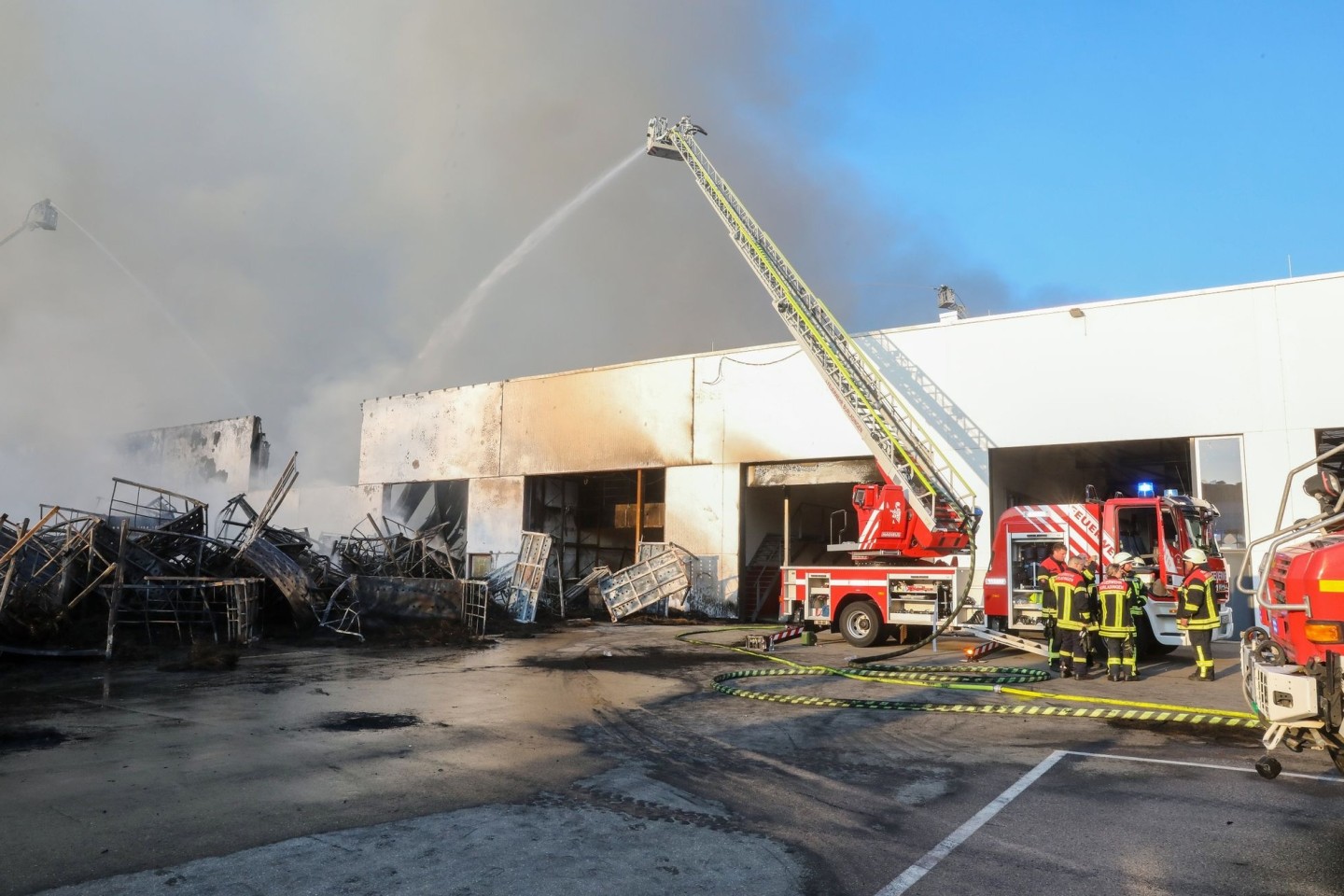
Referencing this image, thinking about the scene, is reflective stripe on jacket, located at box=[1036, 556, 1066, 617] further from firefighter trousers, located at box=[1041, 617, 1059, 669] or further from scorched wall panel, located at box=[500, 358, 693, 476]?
scorched wall panel, located at box=[500, 358, 693, 476]

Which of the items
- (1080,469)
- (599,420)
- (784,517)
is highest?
(599,420)

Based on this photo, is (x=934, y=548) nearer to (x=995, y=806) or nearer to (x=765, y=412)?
(x=765, y=412)

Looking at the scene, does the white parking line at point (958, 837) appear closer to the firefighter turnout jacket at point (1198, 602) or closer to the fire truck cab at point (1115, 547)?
the firefighter turnout jacket at point (1198, 602)

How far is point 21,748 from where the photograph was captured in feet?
20.2

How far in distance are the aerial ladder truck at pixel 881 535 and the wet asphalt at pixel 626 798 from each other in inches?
170

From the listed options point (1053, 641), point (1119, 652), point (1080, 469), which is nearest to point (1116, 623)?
point (1119, 652)

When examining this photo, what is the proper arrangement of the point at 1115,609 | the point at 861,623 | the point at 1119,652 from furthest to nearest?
the point at 861,623, the point at 1119,652, the point at 1115,609

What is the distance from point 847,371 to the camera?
16.8m

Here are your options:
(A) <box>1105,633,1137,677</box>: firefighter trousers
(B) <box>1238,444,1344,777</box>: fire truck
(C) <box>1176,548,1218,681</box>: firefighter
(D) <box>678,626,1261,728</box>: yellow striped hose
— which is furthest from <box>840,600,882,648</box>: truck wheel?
(B) <box>1238,444,1344,777</box>: fire truck

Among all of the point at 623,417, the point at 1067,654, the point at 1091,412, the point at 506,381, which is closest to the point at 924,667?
the point at 1067,654

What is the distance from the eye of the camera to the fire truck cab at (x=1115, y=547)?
37.6ft

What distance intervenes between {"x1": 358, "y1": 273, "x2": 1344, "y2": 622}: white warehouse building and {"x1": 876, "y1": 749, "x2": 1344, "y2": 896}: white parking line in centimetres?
1108

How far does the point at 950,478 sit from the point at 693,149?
9831 millimetres

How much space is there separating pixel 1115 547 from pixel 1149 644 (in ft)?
5.16
